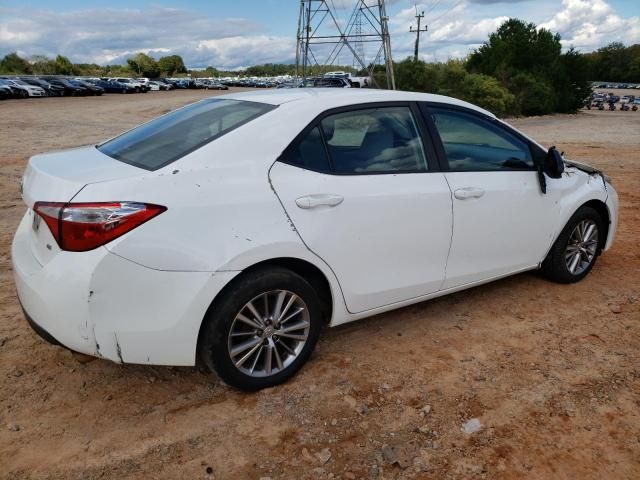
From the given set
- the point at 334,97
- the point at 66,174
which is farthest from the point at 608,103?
the point at 66,174

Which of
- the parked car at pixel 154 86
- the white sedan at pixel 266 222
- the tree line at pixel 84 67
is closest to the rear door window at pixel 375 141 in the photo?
the white sedan at pixel 266 222

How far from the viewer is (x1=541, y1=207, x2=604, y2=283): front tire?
14.4 feet

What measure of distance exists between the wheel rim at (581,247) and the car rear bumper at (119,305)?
3.20 m

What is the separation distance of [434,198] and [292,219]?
1042 millimetres

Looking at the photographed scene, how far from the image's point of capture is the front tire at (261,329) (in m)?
2.71

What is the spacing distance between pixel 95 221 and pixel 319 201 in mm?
1143

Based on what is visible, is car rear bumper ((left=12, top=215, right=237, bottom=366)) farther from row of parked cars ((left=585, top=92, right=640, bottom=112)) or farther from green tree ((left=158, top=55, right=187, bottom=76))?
green tree ((left=158, top=55, right=187, bottom=76))

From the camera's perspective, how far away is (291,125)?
2.97 metres

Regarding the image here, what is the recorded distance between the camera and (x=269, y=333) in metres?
2.93

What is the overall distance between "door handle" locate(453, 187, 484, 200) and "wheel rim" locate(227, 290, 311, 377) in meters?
1.29

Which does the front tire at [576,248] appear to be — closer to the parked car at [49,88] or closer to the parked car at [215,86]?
the parked car at [49,88]

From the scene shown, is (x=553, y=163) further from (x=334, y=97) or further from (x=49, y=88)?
(x=49, y=88)

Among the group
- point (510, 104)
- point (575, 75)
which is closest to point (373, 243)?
point (510, 104)

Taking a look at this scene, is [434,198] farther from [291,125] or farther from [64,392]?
[64,392]
